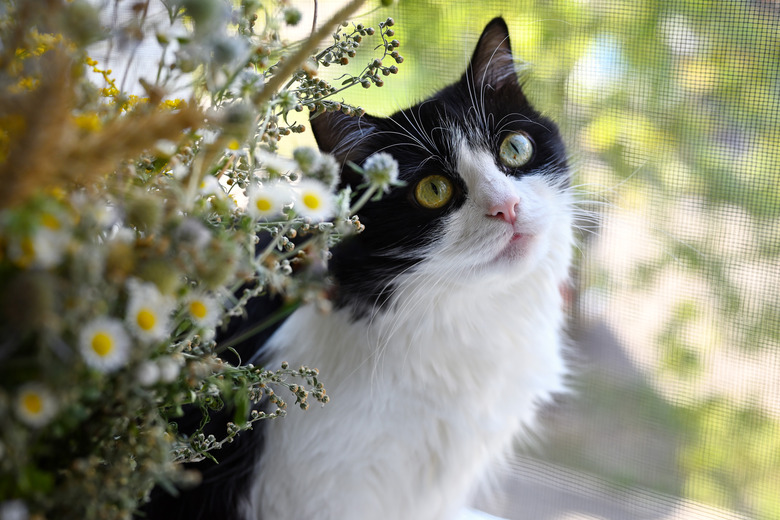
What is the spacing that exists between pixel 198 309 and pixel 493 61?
2.44 feet

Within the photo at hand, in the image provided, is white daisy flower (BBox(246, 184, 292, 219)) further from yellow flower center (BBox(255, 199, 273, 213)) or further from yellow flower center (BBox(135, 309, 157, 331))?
yellow flower center (BBox(135, 309, 157, 331))

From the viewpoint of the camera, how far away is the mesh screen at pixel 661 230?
99cm

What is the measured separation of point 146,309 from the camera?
40 cm

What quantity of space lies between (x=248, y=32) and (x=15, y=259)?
0.37 m

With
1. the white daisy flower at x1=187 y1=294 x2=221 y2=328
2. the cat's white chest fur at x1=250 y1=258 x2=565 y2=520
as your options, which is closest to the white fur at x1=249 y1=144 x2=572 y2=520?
the cat's white chest fur at x1=250 y1=258 x2=565 y2=520

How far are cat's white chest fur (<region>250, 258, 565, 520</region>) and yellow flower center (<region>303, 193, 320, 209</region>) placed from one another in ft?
1.50

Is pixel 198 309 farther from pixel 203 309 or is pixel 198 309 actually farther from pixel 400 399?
pixel 400 399

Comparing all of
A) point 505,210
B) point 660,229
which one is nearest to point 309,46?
point 505,210

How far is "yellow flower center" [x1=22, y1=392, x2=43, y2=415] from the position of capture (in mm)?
373

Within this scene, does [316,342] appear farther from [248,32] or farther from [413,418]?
[248,32]

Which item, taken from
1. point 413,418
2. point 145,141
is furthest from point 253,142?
point 413,418

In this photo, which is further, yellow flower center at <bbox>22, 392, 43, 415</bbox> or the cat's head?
the cat's head

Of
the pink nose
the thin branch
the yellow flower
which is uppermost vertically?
the pink nose

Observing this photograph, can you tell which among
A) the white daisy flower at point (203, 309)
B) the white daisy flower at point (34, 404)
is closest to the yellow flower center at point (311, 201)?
the white daisy flower at point (203, 309)
